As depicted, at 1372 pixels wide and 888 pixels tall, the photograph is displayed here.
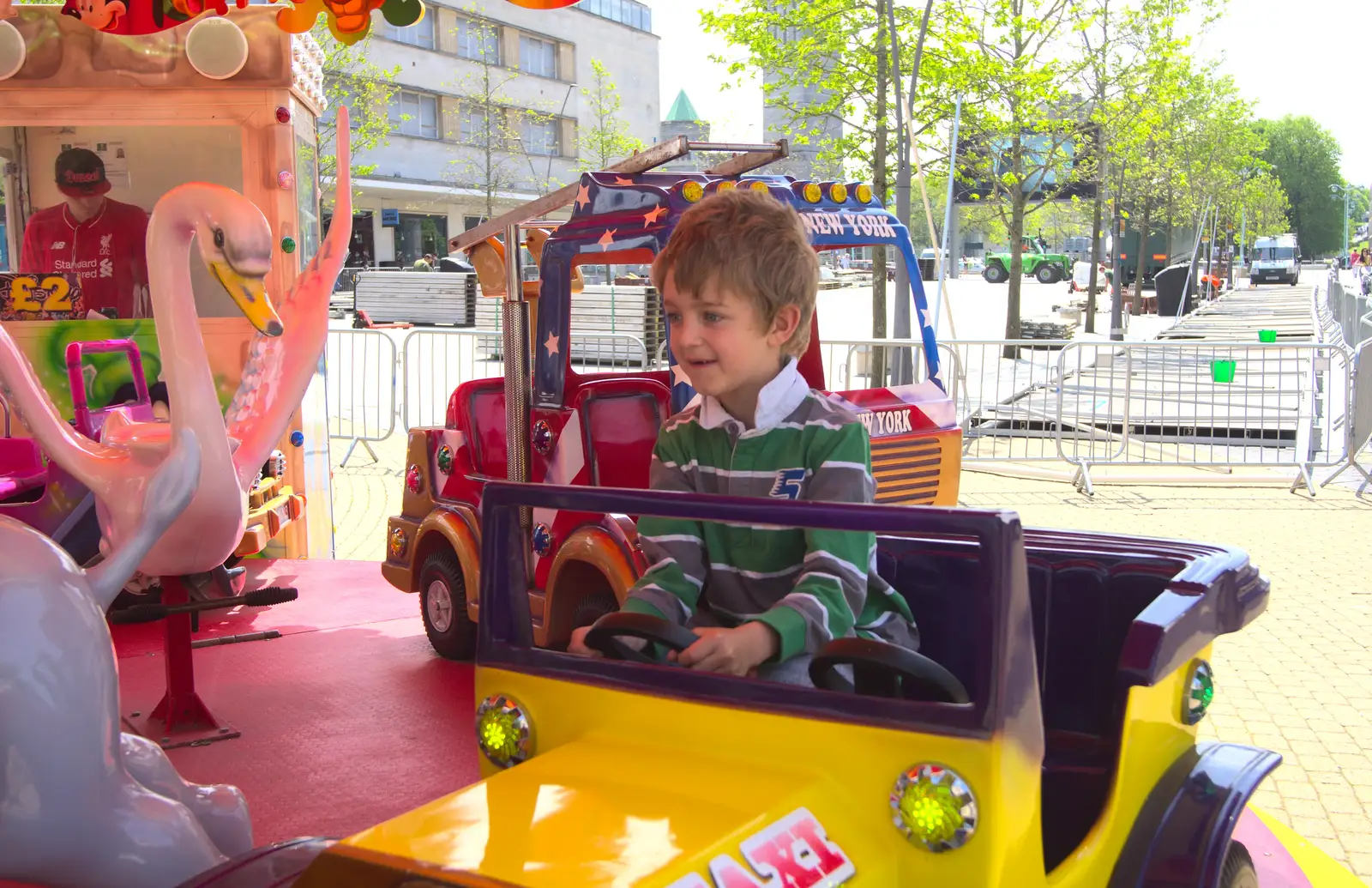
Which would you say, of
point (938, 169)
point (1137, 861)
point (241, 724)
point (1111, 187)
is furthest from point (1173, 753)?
point (1111, 187)

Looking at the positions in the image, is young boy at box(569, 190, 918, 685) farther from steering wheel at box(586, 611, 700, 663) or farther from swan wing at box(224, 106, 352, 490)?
swan wing at box(224, 106, 352, 490)

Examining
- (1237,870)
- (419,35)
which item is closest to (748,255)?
(1237,870)

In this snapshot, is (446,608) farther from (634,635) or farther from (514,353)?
(634,635)

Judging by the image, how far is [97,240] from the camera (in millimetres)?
7180

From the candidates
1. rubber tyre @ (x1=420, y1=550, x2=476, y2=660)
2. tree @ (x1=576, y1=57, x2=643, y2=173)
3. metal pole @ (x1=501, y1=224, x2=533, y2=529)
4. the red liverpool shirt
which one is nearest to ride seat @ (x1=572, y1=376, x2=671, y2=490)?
metal pole @ (x1=501, y1=224, x2=533, y2=529)

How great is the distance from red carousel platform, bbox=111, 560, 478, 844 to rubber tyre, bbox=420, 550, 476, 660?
10 cm

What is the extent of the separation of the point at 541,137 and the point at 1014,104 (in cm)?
3368

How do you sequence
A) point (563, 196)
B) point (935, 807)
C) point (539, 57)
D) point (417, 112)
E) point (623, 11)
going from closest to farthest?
point (935, 807) < point (563, 196) < point (417, 112) < point (539, 57) < point (623, 11)

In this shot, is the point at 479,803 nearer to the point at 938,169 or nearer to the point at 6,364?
the point at 6,364

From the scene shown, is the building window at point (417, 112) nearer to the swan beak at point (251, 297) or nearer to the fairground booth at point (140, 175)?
the fairground booth at point (140, 175)

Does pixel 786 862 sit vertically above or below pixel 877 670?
below

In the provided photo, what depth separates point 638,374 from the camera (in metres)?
6.67

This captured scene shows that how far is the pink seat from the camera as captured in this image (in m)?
5.53

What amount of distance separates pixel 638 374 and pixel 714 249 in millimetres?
4330
